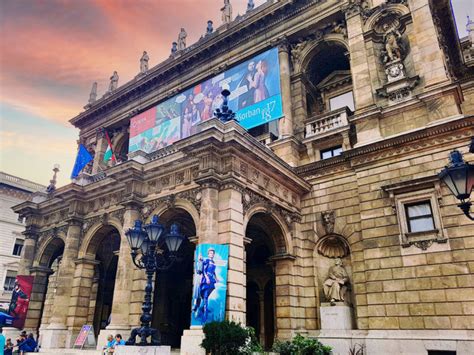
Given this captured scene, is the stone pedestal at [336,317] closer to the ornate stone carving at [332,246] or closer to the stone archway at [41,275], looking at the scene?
the ornate stone carving at [332,246]

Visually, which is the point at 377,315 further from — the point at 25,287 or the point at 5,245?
the point at 5,245

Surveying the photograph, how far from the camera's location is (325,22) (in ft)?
71.8

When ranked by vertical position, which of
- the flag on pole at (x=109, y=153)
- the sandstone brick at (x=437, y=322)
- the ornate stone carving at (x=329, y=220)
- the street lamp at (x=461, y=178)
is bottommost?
the sandstone brick at (x=437, y=322)

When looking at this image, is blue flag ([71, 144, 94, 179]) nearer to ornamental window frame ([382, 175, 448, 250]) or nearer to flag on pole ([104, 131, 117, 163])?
flag on pole ([104, 131, 117, 163])

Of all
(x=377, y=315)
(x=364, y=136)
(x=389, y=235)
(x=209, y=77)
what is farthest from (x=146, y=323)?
(x=209, y=77)

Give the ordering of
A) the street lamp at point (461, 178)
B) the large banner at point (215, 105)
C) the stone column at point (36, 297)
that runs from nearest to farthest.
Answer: the street lamp at point (461, 178) → the large banner at point (215, 105) → the stone column at point (36, 297)

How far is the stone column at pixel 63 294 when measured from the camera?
18.3 metres

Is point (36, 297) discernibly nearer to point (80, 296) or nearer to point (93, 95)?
point (80, 296)

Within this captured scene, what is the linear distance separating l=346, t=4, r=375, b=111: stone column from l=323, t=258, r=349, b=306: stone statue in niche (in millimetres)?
7958

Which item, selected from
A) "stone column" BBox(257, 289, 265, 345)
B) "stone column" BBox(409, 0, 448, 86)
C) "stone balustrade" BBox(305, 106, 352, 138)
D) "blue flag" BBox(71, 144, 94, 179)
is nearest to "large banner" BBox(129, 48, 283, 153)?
"stone balustrade" BBox(305, 106, 352, 138)

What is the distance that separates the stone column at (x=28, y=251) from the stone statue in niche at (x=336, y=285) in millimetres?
18049

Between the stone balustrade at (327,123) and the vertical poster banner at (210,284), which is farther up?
the stone balustrade at (327,123)

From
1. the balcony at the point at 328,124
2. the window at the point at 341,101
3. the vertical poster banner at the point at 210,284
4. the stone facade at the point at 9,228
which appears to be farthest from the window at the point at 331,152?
the stone facade at the point at 9,228

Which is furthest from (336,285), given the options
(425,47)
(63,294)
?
(63,294)
